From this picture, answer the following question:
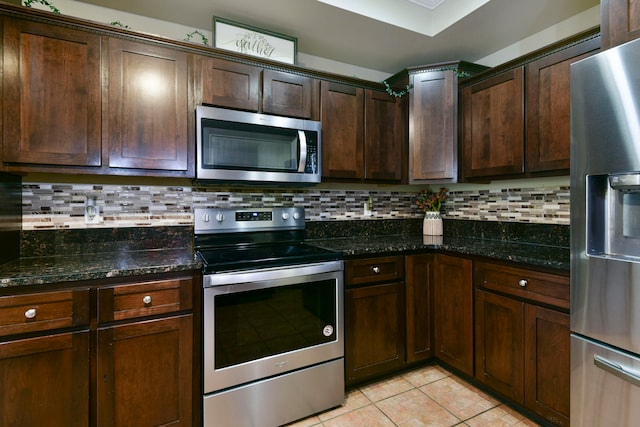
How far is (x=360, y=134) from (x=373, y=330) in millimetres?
1417

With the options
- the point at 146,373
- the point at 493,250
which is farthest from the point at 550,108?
the point at 146,373

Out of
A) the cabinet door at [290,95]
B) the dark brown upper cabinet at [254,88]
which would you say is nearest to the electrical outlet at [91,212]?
the dark brown upper cabinet at [254,88]

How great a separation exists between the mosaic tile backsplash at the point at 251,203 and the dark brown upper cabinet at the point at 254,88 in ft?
1.99

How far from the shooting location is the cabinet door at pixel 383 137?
2391 millimetres

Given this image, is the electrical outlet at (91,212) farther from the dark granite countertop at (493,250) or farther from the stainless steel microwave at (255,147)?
the dark granite countertop at (493,250)

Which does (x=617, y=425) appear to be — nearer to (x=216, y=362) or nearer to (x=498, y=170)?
(x=498, y=170)

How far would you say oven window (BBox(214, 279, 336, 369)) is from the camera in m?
1.58

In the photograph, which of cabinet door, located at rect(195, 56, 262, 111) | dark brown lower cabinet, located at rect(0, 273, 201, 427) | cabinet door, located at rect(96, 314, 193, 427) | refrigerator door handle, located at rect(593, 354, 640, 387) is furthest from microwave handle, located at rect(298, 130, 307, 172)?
refrigerator door handle, located at rect(593, 354, 640, 387)

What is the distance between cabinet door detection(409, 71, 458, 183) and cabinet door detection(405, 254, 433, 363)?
696 mm

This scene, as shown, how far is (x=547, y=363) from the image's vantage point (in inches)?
62.7

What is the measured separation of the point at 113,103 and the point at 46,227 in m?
0.82

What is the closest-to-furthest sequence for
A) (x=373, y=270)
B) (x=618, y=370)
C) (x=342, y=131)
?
(x=618, y=370) < (x=373, y=270) < (x=342, y=131)

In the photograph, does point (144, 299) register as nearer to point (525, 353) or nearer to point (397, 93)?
point (525, 353)

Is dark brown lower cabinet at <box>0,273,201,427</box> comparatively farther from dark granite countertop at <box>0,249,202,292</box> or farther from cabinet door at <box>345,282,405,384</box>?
cabinet door at <box>345,282,405,384</box>
